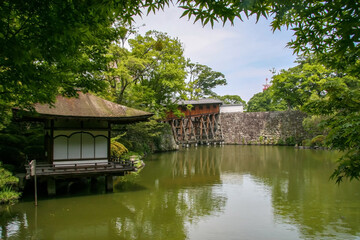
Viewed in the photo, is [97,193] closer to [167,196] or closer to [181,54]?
[167,196]

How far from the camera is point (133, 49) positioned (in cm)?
1750

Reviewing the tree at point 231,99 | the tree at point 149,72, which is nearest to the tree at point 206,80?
the tree at point 231,99

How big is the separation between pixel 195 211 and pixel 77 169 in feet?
13.5

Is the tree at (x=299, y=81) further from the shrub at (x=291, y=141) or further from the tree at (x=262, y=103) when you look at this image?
the tree at (x=262, y=103)

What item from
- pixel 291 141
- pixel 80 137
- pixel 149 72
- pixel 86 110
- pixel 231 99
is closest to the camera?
pixel 86 110

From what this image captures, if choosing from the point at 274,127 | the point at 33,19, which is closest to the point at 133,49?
the point at 33,19

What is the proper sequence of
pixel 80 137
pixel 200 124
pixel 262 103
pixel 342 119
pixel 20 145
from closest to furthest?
pixel 342 119, pixel 80 137, pixel 20 145, pixel 200 124, pixel 262 103

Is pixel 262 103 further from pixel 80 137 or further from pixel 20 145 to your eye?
pixel 80 137

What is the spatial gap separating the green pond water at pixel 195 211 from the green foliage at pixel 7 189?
0.93 feet

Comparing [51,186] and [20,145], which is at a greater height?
[20,145]

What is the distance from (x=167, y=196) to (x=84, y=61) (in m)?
5.33

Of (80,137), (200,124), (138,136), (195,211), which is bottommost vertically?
(195,211)

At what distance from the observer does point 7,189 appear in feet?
26.9

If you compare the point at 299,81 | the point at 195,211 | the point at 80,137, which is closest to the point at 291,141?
the point at 299,81
